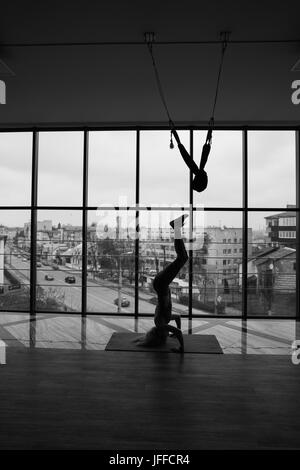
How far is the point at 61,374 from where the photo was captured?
2719 millimetres

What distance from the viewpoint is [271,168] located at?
200 inches

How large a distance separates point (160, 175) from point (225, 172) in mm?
960

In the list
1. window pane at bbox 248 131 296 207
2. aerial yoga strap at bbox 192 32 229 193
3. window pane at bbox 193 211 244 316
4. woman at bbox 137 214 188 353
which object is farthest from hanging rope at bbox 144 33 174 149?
window pane at bbox 193 211 244 316

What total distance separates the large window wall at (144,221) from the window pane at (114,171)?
0.01 metres

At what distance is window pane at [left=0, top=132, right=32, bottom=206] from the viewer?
5191 millimetres

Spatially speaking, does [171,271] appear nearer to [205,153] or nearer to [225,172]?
[205,153]

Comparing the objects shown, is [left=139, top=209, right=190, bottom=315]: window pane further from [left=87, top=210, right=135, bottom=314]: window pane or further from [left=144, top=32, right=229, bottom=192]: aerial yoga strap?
[left=144, top=32, right=229, bottom=192]: aerial yoga strap

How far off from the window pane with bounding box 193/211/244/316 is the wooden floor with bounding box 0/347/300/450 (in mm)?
1849

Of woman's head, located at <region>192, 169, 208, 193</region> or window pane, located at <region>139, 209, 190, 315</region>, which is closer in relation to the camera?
woman's head, located at <region>192, 169, 208, 193</region>

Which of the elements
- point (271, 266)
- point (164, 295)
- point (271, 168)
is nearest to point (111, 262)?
point (164, 295)

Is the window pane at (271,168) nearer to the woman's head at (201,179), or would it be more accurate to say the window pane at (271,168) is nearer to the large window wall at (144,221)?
the large window wall at (144,221)

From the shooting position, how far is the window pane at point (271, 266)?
16.5ft

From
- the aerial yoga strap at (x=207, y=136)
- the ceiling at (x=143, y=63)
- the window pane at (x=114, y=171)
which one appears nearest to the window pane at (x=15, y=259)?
the window pane at (x=114, y=171)

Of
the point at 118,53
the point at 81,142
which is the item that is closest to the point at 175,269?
the point at 118,53
